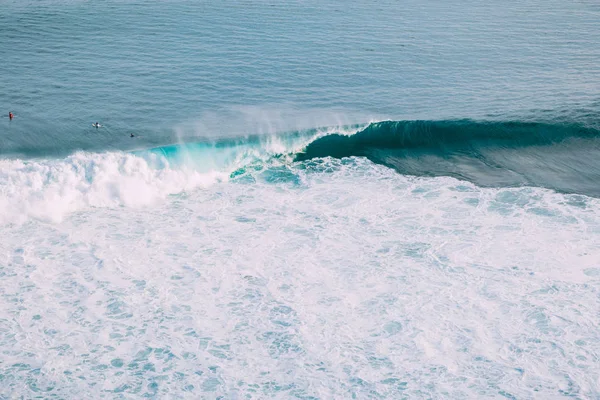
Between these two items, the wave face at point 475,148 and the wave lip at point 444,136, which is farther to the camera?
the wave lip at point 444,136

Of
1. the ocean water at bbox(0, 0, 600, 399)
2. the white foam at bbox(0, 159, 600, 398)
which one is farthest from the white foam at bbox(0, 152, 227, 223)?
the white foam at bbox(0, 159, 600, 398)

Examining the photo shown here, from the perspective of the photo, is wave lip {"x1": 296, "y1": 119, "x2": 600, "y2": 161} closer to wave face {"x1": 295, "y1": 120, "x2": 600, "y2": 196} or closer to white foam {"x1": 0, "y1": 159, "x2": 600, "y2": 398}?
wave face {"x1": 295, "y1": 120, "x2": 600, "y2": 196}

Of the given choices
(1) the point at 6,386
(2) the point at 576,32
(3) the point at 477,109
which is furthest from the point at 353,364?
(2) the point at 576,32

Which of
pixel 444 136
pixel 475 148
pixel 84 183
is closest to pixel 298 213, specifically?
pixel 84 183

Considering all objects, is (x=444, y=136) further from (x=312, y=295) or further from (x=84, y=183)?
(x=84, y=183)

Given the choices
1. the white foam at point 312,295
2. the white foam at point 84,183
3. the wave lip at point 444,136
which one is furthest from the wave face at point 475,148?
the white foam at point 84,183

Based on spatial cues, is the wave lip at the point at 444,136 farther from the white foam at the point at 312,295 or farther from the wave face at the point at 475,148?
the white foam at the point at 312,295
